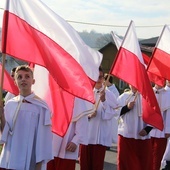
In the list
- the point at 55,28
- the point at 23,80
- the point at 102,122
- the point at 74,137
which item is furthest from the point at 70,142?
the point at 102,122

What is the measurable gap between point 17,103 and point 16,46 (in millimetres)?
598

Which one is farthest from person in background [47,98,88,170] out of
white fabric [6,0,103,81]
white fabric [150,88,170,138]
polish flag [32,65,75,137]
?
white fabric [150,88,170,138]

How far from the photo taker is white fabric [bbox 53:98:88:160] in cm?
516

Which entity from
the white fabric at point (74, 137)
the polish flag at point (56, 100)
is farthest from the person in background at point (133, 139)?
the polish flag at point (56, 100)

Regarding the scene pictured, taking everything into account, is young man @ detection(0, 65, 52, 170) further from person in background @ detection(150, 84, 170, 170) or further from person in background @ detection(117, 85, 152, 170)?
person in background @ detection(150, 84, 170, 170)

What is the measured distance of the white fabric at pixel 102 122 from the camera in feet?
21.8

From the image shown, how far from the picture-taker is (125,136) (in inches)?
263

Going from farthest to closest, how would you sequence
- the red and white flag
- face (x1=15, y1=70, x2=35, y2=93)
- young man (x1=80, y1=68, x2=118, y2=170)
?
young man (x1=80, y1=68, x2=118, y2=170) → the red and white flag → face (x1=15, y1=70, x2=35, y2=93)

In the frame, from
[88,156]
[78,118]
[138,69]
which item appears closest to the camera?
[78,118]

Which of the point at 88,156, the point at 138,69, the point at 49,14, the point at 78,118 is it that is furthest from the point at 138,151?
the point at 49,14

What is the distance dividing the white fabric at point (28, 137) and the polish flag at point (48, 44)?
38cm

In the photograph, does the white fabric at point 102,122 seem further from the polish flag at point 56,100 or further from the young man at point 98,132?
the polish flag at point 56,100

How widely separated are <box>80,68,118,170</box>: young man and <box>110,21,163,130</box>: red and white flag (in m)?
0.45

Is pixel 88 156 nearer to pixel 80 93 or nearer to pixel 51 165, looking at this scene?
pixel 51 165
